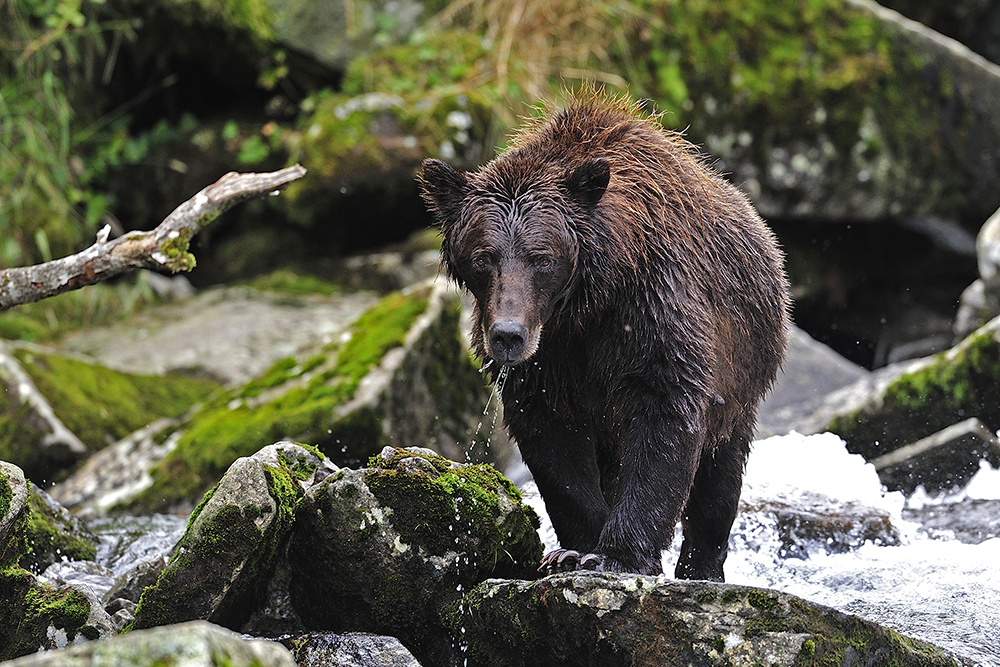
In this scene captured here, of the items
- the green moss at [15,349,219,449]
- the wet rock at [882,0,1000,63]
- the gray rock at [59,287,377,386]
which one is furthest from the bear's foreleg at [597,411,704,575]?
the wet rock at [882,0,1000,63]

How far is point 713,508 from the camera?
5125 millimetres

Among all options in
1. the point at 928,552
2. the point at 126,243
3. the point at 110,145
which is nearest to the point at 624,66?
the point at 110,145

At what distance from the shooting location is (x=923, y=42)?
1116 cm

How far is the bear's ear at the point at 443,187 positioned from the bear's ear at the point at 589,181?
481 mm

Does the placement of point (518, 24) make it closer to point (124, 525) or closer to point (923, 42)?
point (923, 42)

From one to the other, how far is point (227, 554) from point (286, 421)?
10.1ft

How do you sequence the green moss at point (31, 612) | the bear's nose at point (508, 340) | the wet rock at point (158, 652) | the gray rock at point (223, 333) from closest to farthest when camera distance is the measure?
the wet rock at point (158, 652) → the green moss at point (31, 612) → the bear's nose at point (508, 340) → the gray rock at point (223, 333)

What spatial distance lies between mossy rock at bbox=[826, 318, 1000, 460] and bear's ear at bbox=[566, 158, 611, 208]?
421 cm

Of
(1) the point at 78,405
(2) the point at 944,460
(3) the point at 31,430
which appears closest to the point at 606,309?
(2) the point at 944,460

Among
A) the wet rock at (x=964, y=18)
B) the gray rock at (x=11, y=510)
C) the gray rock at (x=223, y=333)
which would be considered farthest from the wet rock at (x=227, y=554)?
the wet rock at (x=964, y=18)

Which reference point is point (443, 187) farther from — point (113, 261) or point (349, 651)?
point (349, 651)

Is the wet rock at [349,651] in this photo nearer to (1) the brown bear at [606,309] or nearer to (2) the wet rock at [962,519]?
(1) the brown bear at [606,309]

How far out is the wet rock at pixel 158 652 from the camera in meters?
2.03

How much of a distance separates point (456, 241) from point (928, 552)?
338 centimetres
